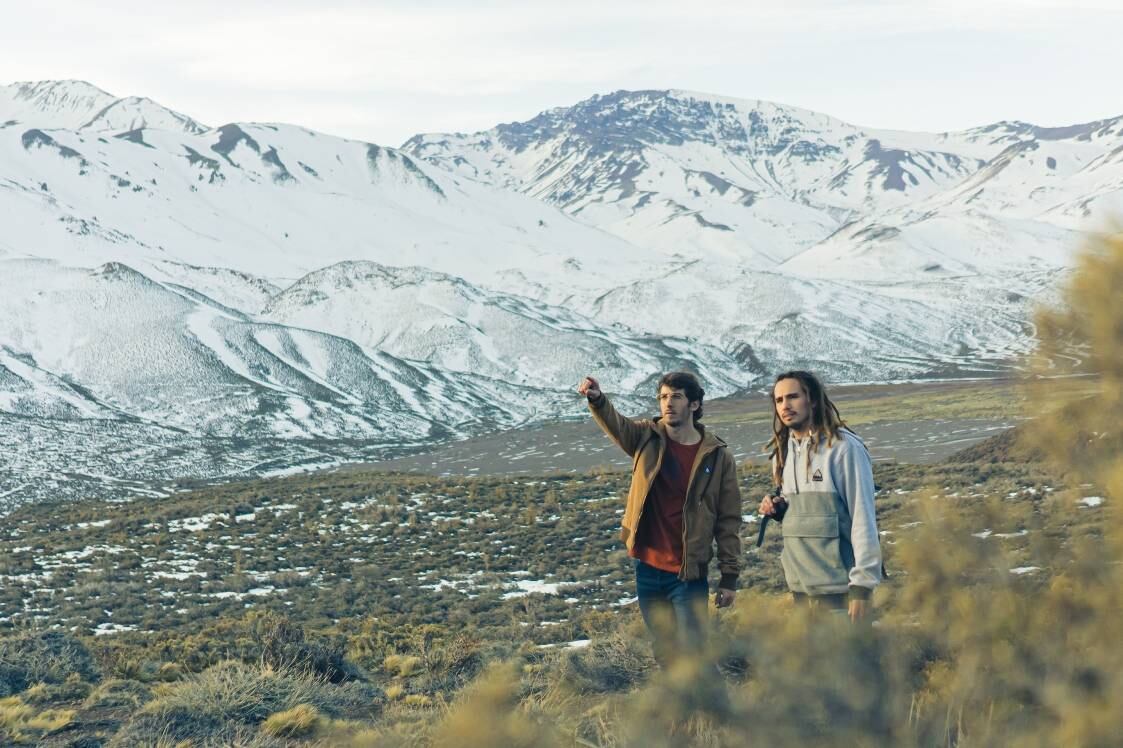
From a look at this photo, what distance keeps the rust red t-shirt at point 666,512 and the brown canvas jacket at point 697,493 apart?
1.9 inches

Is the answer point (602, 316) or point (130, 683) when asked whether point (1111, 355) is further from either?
point (602, 316)

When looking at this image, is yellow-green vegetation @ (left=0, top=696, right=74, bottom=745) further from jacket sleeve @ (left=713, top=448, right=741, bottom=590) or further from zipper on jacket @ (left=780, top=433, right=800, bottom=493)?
zipper on jacket @ (left=780, top=433, right=800, bottom=493)

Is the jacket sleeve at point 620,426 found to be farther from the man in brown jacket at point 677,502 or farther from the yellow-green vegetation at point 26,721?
the yellow-green vegetation at point 26,721

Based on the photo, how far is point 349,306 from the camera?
8962cm

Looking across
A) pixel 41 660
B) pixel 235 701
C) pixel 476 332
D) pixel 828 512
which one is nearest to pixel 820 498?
pixel 828 512

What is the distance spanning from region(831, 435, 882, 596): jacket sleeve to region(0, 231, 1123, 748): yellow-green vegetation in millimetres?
258

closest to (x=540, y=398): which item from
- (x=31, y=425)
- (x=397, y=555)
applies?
(x=31, y=425)

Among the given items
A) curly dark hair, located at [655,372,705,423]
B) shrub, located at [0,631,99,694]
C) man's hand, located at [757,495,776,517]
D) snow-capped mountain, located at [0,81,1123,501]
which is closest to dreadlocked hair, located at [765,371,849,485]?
man's hand, located at [757,495,776,517]

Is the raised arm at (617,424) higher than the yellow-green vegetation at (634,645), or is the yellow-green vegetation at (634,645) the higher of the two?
the raised arm at (617,424)

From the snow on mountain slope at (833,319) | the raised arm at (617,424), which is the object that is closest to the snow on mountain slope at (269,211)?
the snow on mountain slope at (833,319)

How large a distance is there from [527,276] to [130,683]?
117 m

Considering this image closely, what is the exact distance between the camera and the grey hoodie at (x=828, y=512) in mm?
4664

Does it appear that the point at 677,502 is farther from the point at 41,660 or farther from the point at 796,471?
the point at 41,660

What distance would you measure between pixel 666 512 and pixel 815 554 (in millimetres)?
836
